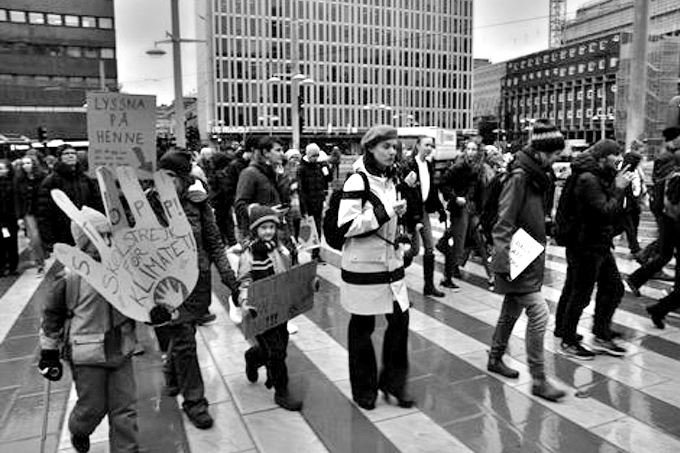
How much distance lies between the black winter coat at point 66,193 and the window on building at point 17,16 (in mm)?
62872

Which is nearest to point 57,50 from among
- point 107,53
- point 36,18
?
point 36,18

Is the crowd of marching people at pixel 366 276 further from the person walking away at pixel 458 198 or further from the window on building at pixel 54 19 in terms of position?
the window on building at pixel 54 19

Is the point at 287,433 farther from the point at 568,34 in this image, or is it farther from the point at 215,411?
the point at 568,34

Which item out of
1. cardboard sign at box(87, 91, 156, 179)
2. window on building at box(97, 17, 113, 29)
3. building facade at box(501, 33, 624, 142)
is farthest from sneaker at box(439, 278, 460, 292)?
building facade at box(501, 33, 624, 142)

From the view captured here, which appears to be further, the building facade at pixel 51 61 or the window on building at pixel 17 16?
the building facade at pixel 51 61

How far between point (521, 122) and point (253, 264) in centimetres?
12376

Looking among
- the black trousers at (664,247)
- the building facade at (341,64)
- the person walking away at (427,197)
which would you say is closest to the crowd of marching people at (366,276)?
the black trousers at (664,247)

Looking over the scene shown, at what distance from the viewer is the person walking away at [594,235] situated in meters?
4.97

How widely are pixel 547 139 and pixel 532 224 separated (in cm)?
62

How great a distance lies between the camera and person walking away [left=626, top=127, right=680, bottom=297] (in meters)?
6.74

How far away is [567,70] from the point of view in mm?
112312

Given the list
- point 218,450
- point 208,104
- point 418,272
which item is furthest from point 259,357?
point 208,104

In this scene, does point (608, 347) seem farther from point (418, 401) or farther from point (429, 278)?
point (429, 278)

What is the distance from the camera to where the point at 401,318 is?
4.31 metres
